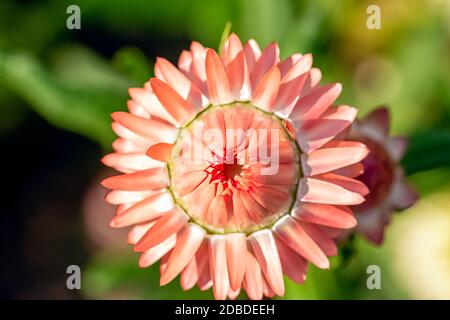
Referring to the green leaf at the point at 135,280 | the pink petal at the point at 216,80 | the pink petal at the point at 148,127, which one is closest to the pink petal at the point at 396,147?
the pink petal at the point at 216,80

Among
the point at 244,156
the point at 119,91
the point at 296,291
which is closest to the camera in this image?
the point at 244,156

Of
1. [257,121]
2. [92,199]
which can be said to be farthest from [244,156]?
[92,199]

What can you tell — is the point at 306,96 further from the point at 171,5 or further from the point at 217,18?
the point at 171,5

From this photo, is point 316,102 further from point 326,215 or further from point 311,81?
point 326,215

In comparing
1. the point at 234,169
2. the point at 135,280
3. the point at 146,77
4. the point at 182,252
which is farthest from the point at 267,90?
the point at 135,280

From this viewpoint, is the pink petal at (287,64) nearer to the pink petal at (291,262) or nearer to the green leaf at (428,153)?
the pink petal at (291,262)
